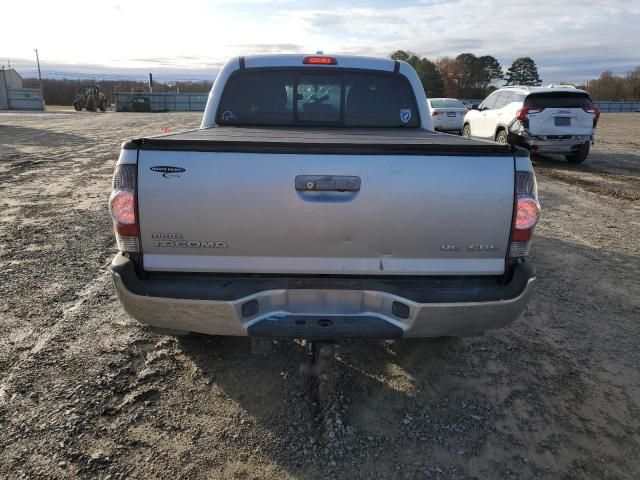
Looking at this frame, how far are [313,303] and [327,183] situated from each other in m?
0.65

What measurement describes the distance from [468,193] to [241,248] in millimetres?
1222

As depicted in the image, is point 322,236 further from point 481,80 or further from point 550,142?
point 481,80

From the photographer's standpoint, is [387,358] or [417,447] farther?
[387,358]

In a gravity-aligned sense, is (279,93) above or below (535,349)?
above

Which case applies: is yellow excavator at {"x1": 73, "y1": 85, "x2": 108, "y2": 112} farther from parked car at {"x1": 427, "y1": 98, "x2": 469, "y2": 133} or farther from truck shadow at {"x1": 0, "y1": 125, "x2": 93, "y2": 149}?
parked car at {"x1": 427, "y1": 98, "x2": 469, "y2": 133}

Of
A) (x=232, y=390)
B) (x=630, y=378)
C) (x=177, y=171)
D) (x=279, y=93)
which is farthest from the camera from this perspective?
(x=279, y=93)

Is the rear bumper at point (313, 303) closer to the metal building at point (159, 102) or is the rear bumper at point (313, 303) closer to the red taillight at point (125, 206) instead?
the red taillight at point (125, 206)

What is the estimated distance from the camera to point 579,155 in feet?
41.8

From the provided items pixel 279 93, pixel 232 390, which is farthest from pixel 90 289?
pixel 279 93

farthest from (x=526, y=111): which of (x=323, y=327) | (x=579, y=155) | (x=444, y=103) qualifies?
(x=323, y=327)

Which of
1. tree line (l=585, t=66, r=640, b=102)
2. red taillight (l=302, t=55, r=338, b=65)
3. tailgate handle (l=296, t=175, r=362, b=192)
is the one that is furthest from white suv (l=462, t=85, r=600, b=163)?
tree line (l=585, t=66, r=640, b=102)

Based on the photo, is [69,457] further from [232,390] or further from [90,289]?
[90,289]

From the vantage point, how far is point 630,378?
3301 millimetres

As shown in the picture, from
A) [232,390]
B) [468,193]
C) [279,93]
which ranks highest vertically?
[279,93]
